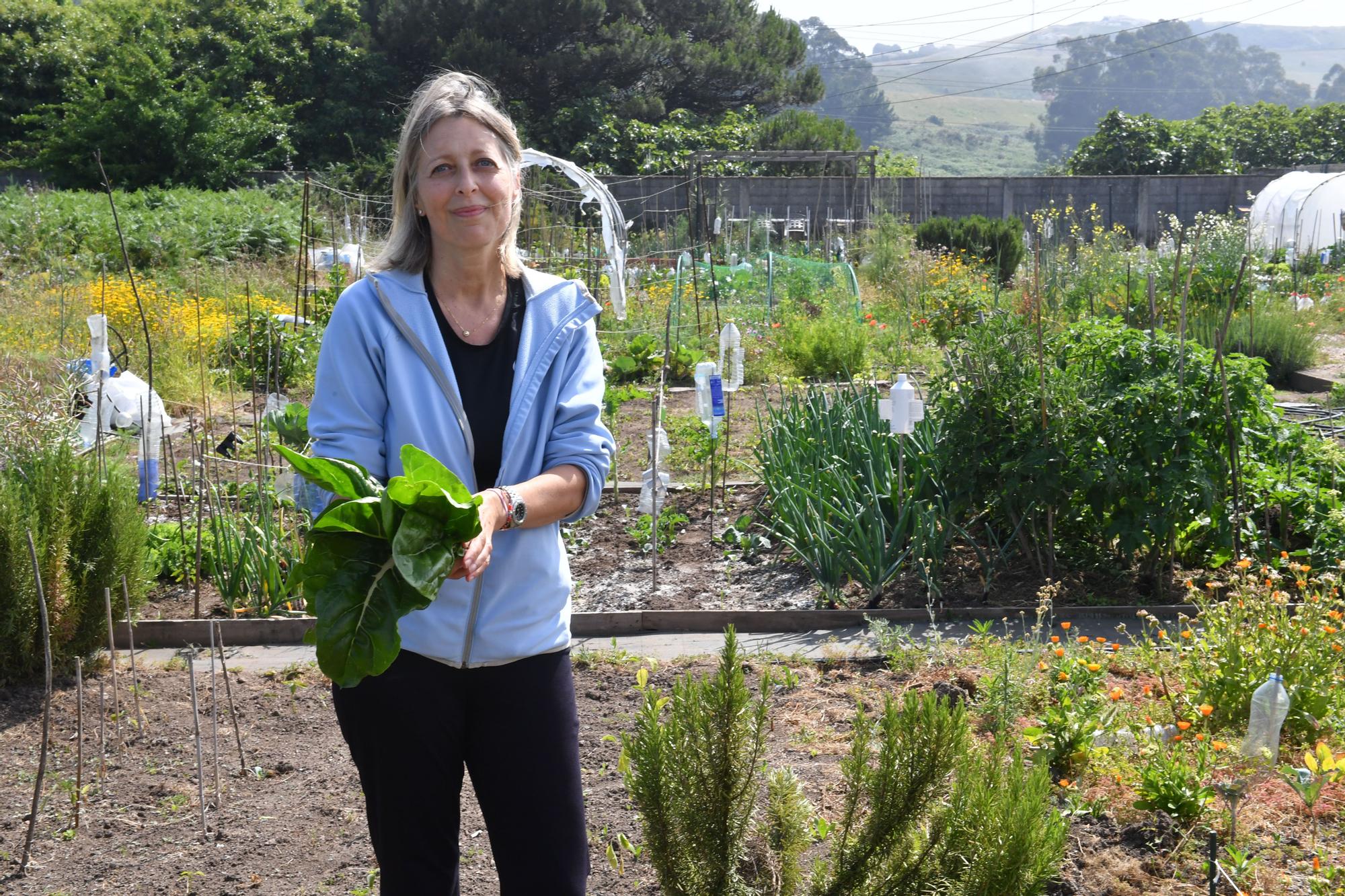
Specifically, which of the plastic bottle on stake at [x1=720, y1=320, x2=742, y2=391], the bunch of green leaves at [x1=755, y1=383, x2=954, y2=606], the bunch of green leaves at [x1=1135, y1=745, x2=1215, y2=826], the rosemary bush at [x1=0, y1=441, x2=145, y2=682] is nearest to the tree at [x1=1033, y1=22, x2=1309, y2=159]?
the plastic bottle on stake at [x1=720, y1=320, x2=742, y2=391]

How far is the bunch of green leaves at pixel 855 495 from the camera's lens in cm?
480

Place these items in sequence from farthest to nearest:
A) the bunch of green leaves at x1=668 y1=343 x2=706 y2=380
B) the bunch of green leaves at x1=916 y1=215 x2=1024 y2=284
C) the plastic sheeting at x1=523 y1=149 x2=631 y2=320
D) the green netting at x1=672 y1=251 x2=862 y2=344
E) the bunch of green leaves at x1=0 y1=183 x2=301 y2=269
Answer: the bunch of green leaves at x1=916 y1=215 x2=1024 y2=284
the bunch of green leaves at x1=0 y1=183 x2=301 y2=269
the green netting at x1=672 y1=251 x2=862 y2=344
the plastic sheeting at x1=523 y1=149 x2=631 y2=320
the bunch of green leaves at x1=668 y1=343 x2=706 y2=380

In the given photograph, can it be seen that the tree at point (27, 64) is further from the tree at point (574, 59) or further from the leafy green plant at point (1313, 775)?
the leafy green plant at point (1313, 775)

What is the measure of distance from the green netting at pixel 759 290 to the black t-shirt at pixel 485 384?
365 inches

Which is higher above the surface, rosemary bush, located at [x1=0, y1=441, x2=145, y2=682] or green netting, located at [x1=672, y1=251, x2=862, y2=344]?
green netting, located at [x1=672, y1=251, x2=862, y2=344]

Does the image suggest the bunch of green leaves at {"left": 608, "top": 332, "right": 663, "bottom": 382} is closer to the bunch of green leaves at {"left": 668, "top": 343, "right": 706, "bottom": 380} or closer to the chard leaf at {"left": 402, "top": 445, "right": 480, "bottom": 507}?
the bunch of green leaves at {"left": 668, "top": 343, "right": 706, "bottom": 380}

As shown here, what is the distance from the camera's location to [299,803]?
124 inches

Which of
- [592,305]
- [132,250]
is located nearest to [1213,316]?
[592,305]

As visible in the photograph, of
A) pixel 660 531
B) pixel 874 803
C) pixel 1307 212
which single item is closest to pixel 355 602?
pixel 874 803

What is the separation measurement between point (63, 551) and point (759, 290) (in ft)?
33.0

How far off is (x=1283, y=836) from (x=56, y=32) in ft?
102

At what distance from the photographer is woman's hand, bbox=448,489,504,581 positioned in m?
1.69

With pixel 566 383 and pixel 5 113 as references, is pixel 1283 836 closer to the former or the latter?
pixel 566 383

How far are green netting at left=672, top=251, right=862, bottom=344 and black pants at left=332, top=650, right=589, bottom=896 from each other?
9435mm
